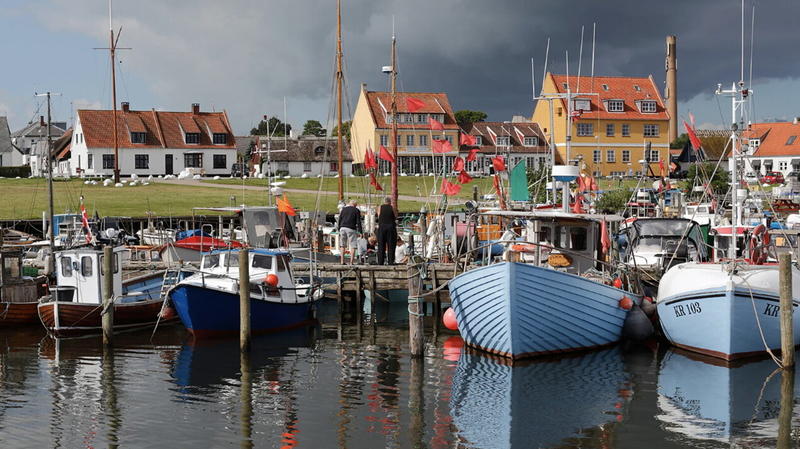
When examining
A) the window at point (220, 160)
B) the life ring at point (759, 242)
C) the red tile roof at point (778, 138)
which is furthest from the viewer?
the red tile roof at point (778, 138)

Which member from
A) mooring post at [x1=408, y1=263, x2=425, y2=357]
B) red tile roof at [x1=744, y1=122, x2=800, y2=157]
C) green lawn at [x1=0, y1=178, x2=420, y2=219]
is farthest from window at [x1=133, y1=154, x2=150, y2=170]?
mooring post at [x1=408, y1=263, x2=425, y2=357]

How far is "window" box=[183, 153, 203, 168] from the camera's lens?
86188mm

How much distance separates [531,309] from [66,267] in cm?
1346

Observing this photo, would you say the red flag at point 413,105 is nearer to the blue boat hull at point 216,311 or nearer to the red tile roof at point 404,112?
the blue boat hull at point 216,311

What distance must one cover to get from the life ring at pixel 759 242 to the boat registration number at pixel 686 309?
93.9 inches

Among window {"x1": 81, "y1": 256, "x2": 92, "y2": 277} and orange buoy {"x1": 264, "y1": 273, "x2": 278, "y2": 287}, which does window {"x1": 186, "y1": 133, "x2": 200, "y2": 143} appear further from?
orange buoy {"x1": 264, "y1": 273, "x2": 278, "y2": 287}

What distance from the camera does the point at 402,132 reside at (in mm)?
90688

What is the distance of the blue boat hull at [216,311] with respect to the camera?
2403 cm

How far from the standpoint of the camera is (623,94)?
92875 mm

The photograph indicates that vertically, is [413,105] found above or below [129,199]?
above

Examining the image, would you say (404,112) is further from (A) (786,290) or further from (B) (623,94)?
(A) (786,290)

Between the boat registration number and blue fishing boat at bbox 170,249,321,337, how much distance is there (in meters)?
10.5

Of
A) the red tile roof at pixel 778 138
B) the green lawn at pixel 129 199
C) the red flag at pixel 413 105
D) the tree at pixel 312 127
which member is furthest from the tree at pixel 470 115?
the red flag at pixel 413 105

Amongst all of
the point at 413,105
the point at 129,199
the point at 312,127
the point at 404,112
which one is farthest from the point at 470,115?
the point at 413,105
